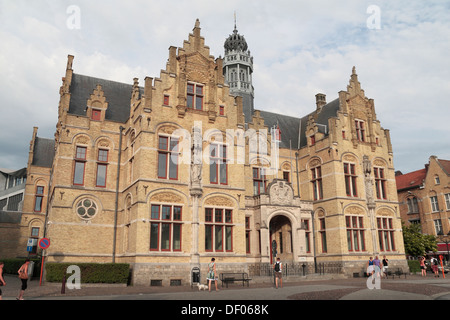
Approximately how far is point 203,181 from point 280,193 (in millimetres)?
7071

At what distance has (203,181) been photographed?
24359 mm

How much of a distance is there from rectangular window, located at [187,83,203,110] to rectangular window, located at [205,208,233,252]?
24.3ft

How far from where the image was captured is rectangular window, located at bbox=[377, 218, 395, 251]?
103ft

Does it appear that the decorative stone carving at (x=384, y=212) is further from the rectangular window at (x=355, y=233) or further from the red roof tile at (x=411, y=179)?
the red roof tile at (x=411, y=179)

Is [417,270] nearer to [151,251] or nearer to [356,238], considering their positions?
[356,238]

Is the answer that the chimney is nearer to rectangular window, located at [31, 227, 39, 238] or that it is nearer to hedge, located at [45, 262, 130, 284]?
hedge, located at [45, 262, 130, 284]

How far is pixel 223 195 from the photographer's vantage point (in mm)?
24781

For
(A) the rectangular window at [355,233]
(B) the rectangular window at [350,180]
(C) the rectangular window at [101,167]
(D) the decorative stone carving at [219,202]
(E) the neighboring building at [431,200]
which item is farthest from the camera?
(E) the neighboring building at [431,200]

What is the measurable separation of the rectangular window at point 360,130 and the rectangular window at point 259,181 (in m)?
9.65

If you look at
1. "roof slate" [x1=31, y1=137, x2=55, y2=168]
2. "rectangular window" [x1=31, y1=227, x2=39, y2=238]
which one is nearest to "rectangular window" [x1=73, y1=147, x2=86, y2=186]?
"roof slate" [x1=31, y1=137, x2=55, y2=168]

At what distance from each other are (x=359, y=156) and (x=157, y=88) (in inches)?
737

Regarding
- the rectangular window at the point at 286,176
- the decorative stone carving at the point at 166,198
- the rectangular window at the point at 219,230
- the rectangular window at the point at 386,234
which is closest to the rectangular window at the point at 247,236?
the rectangular window at the point at 219,230

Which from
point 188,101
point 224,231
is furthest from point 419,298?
point 188,101

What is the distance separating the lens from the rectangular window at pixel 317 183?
104ft
